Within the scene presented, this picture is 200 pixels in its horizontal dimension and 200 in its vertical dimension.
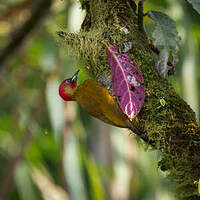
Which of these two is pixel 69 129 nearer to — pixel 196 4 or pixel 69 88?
pixel 69 88

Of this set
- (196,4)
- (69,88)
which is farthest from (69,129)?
(196,4)

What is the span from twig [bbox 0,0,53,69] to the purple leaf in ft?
3.61

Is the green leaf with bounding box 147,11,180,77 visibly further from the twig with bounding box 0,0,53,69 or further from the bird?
the twig with bounding box 0,0,53,69

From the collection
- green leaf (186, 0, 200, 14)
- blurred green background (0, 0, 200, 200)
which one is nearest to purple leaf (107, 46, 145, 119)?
green leaf (186, 0, 200, 14)

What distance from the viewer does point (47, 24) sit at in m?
2.40

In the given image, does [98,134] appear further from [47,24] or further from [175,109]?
[175,109]

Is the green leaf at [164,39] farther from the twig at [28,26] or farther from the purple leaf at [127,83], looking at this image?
the twig at [28,26]

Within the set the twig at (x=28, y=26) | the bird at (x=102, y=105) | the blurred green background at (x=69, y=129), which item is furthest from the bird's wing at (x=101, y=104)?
the twig at (x=28, y=26)

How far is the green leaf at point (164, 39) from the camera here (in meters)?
0.70

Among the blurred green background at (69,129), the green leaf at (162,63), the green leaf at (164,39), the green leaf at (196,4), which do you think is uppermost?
the green leaf at (196,4)

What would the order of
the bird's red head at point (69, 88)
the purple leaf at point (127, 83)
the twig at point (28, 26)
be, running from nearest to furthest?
the purple leaf at point (127, 83) < the bird's red head at point (69, 88) < the twig at point (28, 26)

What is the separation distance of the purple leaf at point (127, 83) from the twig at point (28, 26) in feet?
3.61

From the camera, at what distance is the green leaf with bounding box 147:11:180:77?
0.70 meters

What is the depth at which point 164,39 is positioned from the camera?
28.3 inches
